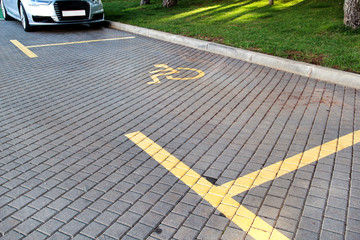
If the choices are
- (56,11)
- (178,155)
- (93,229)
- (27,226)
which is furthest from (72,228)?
(56,11)

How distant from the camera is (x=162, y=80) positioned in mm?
6559

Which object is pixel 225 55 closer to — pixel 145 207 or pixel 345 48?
pixel 345 48

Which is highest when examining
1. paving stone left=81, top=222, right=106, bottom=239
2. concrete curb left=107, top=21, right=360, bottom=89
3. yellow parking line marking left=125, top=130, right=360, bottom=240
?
concrete curb left=107, top=21, right=360, bottom=89

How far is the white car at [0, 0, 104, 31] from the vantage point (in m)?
10.6

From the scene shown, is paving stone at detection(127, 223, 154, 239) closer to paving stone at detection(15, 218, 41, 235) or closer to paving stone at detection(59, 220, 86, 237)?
paving stone at detection(59, 220, 86, 237)

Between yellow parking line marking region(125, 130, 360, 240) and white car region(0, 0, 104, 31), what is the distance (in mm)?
7831

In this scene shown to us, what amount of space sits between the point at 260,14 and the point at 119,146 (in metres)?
9.46

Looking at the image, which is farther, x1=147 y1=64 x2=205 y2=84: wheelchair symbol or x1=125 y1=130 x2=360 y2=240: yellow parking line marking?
x1=147 y1=64 x2=205 y2=84: wheelchair symbol

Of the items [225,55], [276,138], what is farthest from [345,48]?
[276,138]

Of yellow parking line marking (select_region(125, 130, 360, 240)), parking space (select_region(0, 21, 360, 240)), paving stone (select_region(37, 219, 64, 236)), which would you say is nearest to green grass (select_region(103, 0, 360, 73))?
parking space (select_region(0, 21, 360, 240))

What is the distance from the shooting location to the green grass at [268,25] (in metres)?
7.44

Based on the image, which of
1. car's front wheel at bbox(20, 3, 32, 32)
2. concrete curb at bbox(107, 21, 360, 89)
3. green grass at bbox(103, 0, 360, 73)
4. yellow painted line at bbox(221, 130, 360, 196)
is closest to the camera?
yellow painted line at bbox(221, 130, 360, 196)

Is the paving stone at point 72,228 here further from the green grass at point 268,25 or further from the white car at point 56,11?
the white car at point 56,11

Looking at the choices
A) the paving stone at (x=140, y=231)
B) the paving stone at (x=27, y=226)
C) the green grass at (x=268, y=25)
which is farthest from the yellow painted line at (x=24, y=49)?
the paving stone at (x=140, y=231)
